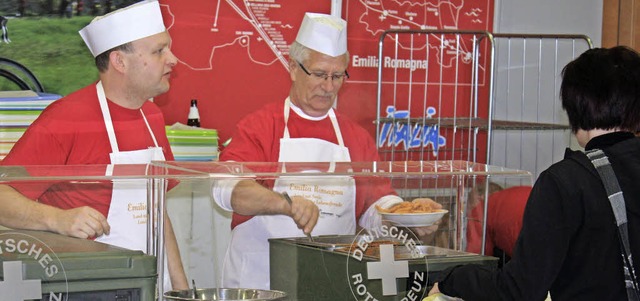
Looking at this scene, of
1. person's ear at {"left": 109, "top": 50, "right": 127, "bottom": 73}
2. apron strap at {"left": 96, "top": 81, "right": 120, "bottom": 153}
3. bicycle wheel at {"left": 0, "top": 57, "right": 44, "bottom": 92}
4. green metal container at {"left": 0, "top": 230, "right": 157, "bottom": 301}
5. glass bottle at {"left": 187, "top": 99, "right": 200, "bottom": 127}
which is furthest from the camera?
glass bottle at {"left": 187, "top": 99, "right": 200, "bottom": 127}

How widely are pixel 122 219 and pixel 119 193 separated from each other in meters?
0.06

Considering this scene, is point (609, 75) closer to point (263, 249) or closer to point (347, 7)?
point (263, 249)

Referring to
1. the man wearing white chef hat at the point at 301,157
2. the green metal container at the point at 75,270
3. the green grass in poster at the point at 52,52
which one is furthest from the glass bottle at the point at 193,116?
the green metal container at the point at 75,270

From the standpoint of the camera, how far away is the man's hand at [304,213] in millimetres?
2020

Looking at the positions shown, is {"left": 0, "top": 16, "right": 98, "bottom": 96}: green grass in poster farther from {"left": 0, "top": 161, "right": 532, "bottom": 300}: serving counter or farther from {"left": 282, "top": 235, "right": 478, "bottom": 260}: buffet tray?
{"left": 282, "top": 235, "right": 478, "bottom": 260}: buffet tray

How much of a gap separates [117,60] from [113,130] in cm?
22

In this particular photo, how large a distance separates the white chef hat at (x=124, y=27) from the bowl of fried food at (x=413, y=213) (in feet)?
3.22

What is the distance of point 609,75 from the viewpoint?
186 centimetres

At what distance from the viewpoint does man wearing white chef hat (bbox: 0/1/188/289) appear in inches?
72.6

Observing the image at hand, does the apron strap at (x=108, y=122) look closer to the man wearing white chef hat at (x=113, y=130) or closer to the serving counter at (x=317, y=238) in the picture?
the man wearing white chef hat at (x=113, y=130)

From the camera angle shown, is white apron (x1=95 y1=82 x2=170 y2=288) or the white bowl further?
the white bowl

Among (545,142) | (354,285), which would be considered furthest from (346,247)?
(545,142)

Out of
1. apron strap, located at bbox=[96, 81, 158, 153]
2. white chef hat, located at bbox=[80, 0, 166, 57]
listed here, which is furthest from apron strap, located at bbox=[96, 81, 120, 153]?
→ white chef hat, located at bbox=[80, 0, 166, 57]

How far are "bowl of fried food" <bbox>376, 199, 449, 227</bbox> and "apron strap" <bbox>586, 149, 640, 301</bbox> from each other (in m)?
0.45
